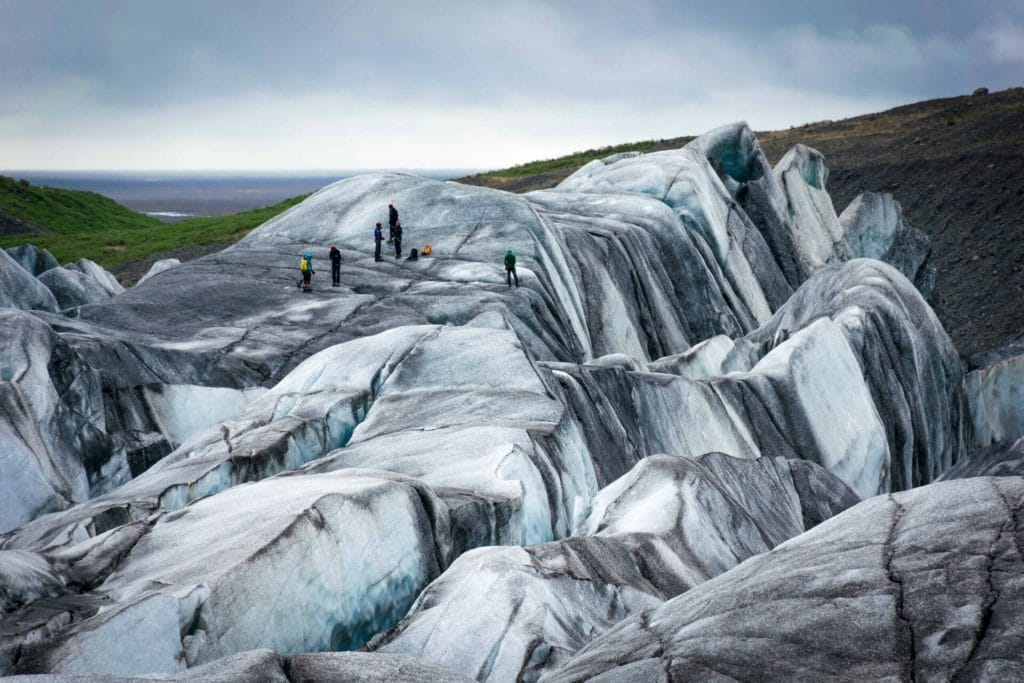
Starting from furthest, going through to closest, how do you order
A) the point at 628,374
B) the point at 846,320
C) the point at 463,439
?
the point at 846,320
the point at 628,374
the point at 463,439

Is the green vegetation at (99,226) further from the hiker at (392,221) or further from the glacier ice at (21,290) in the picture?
the hiker at (392,221)

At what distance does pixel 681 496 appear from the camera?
68.8 ft

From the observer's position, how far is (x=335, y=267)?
42.7 meters

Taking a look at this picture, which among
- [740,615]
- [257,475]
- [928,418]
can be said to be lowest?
[928,418]

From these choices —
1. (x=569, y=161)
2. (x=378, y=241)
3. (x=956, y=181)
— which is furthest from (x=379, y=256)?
(x=569, y=161)

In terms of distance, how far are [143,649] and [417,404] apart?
12.5 metres

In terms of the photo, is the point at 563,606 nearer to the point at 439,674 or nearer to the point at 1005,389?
the point at 439,674

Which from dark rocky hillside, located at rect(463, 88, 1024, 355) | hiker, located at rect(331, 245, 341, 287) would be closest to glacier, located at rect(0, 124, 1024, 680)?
hiker, located at rect(331, 245, 341, 287)

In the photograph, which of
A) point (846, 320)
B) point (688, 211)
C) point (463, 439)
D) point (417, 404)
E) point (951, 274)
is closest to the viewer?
point (463, 439)

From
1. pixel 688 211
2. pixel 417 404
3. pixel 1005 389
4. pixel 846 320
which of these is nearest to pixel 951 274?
pixel 688 211

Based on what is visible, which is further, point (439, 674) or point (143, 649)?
point (143, 649)

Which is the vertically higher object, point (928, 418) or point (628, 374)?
point (628, 374)

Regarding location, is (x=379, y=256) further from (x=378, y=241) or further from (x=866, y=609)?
(x=866, y=609)

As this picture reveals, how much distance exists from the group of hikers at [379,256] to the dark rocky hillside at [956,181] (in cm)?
4051
